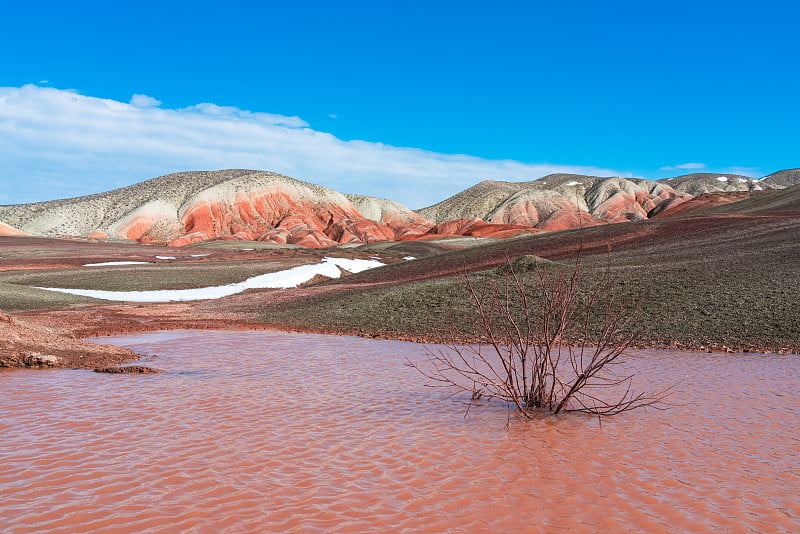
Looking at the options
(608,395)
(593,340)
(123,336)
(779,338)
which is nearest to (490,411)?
(608,395)

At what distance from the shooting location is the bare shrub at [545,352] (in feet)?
30.3

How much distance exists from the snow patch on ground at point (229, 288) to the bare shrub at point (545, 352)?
20.9 m

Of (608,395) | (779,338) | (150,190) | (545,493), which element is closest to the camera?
(545,493)

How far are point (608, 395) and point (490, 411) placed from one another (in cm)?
289

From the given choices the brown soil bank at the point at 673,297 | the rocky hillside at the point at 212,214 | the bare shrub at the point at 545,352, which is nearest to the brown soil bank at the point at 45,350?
the bare shrub at the point at 545,352

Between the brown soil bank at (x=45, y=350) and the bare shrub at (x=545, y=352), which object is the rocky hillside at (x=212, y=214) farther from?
the brown soil bank at (x=45, y=350)

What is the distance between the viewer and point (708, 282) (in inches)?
935

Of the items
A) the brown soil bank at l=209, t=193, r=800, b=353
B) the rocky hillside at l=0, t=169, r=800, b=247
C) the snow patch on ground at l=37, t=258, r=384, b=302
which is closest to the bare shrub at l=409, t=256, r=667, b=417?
the brown soil bank at l=209, t=193, r=800, b=353

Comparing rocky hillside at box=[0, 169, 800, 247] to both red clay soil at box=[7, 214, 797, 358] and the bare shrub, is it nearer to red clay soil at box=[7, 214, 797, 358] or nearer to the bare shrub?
red clay soil at box=[7, 214, 797, 358]

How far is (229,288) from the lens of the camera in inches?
1665

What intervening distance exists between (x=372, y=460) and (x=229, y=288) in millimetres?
36951

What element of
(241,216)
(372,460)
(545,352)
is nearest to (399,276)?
(545,352)

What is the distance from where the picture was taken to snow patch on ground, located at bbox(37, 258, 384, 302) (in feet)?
125

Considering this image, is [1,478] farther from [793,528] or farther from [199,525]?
[793,528]
